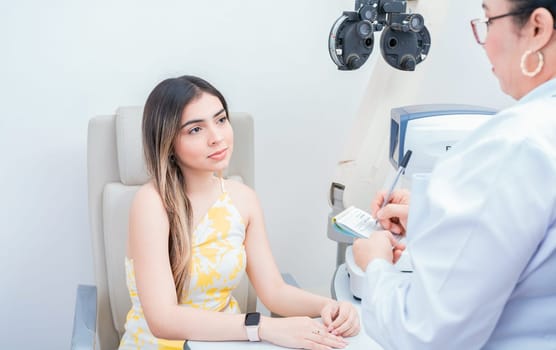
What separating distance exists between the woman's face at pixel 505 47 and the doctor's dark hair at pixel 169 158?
823mm

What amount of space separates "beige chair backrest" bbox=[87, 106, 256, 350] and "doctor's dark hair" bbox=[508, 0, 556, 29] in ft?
3.69

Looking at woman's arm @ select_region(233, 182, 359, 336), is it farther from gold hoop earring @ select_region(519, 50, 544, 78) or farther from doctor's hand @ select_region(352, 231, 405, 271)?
gold hoop earring @ select_region(519, 50, 544, 78)

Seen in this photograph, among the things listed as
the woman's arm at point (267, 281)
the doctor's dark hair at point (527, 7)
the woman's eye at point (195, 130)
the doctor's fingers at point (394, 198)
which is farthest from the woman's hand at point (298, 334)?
the doctor's dark hair at point (527, 7)

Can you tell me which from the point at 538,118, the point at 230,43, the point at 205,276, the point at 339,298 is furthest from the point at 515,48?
the point at 230,43

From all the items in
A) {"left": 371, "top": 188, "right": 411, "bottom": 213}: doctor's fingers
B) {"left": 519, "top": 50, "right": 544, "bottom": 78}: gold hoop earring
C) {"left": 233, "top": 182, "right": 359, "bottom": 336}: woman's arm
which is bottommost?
{"left": 233, "top": 182, "right": 359, "bottom": 336}: woman's arm

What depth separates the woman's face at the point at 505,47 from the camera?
0.78 meters

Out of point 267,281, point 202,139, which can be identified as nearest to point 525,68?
point 202,139

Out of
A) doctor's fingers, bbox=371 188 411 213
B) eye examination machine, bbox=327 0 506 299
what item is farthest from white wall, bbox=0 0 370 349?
doctor's fingers, bbox=371 188 411 213

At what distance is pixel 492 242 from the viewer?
699 mm

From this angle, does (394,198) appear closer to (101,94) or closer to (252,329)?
(252,329)

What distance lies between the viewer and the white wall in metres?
1.83

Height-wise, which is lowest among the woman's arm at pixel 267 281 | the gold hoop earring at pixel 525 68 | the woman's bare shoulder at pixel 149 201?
the woman's arm at pixel 267 281

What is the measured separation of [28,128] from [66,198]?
10.1 inches

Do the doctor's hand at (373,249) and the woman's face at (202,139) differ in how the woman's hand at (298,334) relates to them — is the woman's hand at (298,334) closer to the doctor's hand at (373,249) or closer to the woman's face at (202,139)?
the doctor's hand at (373,249)
